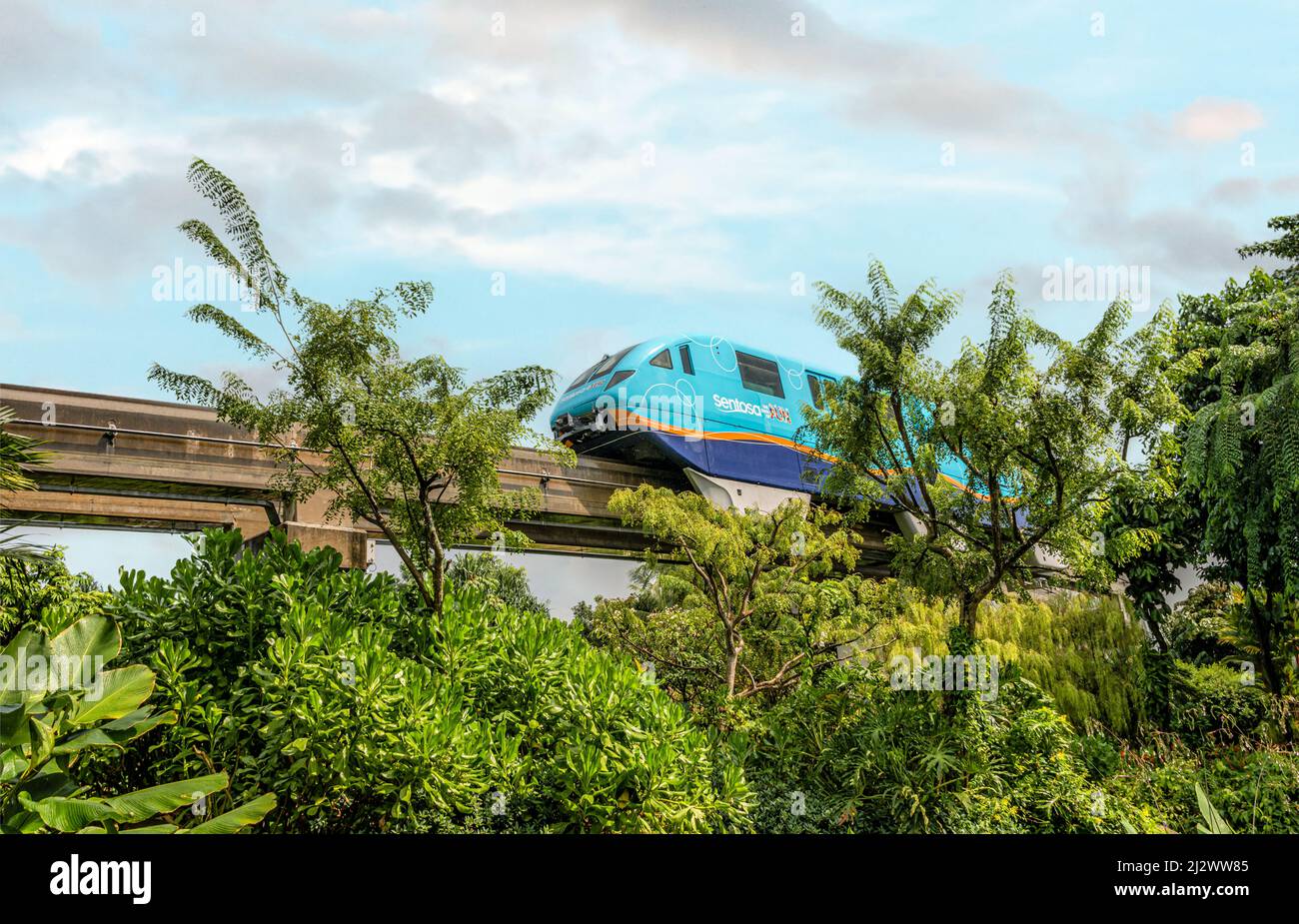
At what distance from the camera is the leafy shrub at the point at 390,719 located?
7.24 metres

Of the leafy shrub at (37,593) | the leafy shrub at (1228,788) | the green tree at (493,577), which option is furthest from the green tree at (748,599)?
the leafy shrub at (37,593)

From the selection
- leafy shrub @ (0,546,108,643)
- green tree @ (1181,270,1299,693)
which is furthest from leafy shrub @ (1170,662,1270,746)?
leafy shrub @ (0,546,108,643)

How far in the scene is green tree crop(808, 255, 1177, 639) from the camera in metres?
10.8

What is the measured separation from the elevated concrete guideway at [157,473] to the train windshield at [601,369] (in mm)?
2159

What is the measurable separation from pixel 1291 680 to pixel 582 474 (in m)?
13.7

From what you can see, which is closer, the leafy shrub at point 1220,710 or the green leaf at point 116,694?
the green leaf at point 116,694

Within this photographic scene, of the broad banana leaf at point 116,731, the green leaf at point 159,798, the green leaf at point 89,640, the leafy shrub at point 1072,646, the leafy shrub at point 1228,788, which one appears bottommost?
the leafy shrub at point 1228,788

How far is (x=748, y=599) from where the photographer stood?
50.7ft

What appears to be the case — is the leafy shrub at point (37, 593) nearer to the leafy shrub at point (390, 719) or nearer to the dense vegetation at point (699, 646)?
the dense vegetation at point (699, 646)

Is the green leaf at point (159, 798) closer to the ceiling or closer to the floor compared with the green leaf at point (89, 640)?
closer to the floor

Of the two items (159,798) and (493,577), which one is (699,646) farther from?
(159,798)

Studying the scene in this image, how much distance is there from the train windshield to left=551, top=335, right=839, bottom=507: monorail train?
0.11 feet
